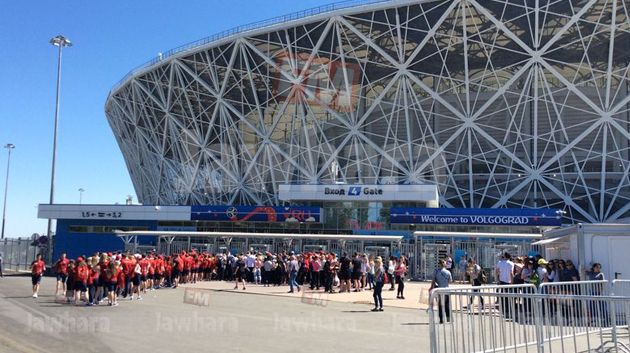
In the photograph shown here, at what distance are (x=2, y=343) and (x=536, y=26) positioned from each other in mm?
35099

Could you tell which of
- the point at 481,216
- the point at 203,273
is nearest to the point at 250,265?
the point at 203,273

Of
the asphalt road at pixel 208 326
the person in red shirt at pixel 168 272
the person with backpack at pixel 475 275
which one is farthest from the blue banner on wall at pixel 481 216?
the asphalt road at pixel 208 326

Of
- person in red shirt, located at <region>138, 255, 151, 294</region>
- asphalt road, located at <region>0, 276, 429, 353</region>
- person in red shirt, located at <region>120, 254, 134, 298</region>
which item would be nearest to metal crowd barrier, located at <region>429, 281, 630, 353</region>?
asphalt road, located at <region>0, 276, 429, 353</region>

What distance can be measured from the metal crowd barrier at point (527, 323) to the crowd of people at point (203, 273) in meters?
7.78

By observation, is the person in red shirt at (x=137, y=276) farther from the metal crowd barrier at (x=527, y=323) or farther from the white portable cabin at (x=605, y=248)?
the white portable cabin at (x=605, y=248)

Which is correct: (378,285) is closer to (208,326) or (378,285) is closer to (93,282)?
(208,326)

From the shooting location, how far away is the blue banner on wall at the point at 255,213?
3894 cm

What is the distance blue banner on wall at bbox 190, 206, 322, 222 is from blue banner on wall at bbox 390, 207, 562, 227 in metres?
5.55

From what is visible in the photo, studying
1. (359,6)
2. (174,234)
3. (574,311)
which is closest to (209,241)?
(174,234)

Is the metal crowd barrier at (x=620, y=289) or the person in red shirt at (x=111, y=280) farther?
the person in red shirt at (x=111, y=280)

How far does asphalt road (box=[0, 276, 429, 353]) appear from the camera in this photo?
382 inches

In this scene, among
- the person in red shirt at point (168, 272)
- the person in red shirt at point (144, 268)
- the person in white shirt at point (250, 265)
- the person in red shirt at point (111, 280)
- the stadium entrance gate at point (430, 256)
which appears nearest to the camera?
the person in red shirt at point (111, 280)

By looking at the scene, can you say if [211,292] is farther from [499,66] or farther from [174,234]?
[499,66]

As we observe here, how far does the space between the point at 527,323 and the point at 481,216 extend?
2910cm
